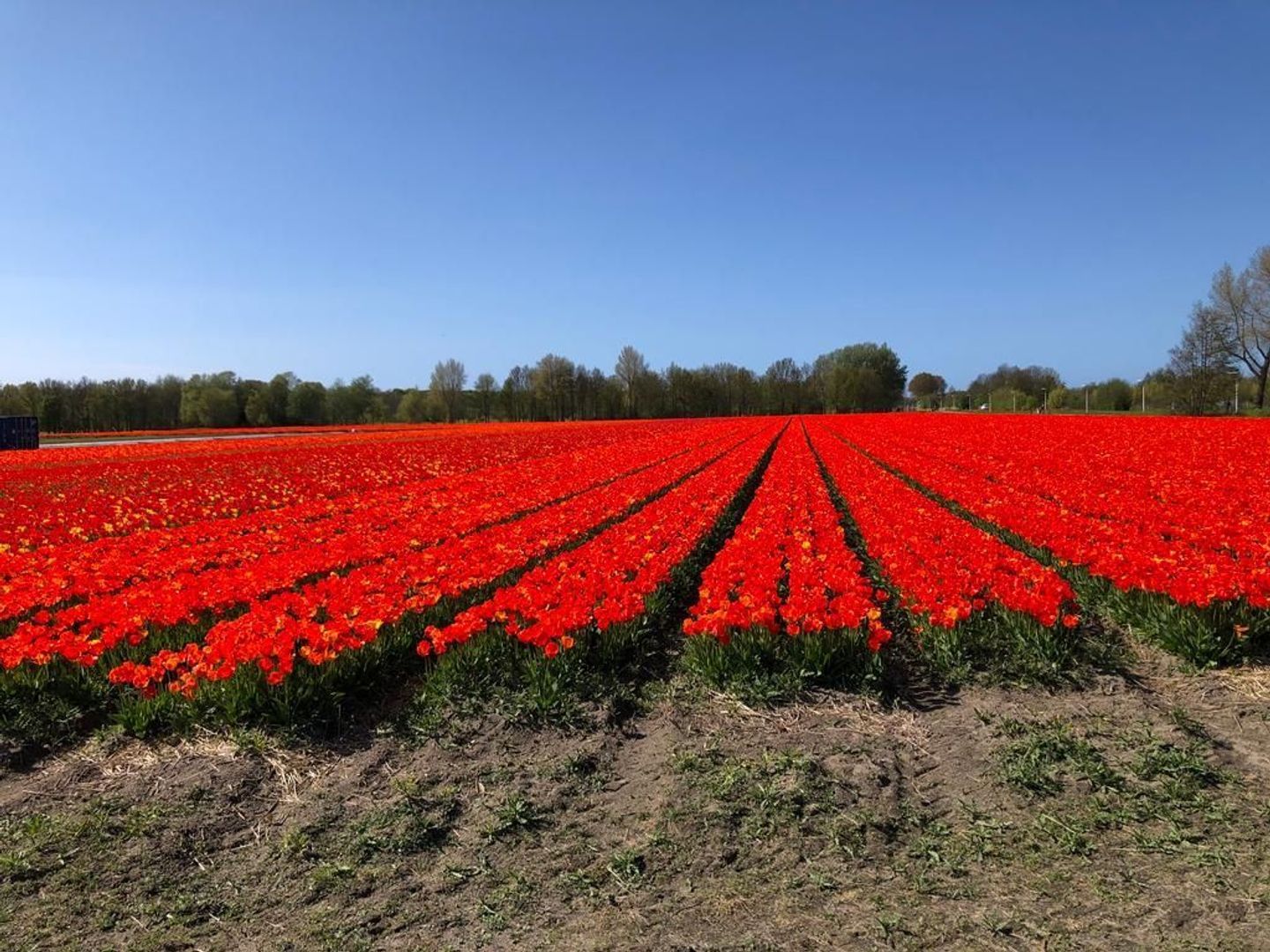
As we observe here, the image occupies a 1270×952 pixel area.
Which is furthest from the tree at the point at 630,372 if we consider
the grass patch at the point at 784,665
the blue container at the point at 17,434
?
the grass patch at the point at 784,665

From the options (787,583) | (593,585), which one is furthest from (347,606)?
(787,583)

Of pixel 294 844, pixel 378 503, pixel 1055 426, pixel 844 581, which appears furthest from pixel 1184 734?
pixel 1055 426

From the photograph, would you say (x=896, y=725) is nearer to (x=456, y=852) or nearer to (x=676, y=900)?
(x=676, y=900)

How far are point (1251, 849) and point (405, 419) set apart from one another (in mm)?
108095

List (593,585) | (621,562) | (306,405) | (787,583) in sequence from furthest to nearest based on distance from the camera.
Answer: (306,405) → (621,562) → (787,583) → (593,585)

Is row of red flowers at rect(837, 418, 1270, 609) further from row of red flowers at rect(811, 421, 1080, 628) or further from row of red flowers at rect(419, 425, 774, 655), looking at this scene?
row of red flowers at rect(419, 425, 774, 655)

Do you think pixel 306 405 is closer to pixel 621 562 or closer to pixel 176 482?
pixel 176 482

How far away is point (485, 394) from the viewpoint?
108 m

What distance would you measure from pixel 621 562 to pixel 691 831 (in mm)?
4354

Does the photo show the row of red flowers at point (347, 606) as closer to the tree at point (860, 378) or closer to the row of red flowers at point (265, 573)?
the row of red flowers at point (265, 573)

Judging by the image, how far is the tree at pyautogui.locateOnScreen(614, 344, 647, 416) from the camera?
111312mm

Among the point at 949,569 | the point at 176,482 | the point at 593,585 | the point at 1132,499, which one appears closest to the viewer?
the point at 593,585

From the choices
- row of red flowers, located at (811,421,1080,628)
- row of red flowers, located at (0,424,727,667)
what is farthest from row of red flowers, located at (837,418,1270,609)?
row of red flowers, located at (0,424,727,667)

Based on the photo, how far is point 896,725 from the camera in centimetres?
503
